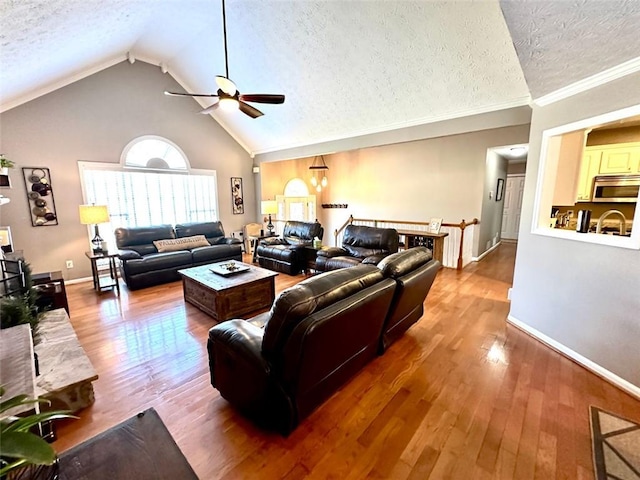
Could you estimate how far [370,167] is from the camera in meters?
7.74

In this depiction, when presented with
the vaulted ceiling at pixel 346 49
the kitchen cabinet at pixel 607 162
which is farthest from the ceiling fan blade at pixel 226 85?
the kitchen cabinet at pixel 607 162

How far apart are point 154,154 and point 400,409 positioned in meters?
6.28

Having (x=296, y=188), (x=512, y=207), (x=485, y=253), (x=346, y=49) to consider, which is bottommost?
(x=485, y=253)

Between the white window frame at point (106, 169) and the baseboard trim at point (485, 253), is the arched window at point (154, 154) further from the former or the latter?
the baseboard trim at point (485, 253)

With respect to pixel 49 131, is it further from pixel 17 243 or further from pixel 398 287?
pixel 398 287

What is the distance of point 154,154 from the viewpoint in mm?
5801

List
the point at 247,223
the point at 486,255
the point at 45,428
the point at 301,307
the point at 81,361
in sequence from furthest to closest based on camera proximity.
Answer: the point at 247,223 < the point at 486,255 < the point at 81,361 < the point at 45,428 < the point at 301,307

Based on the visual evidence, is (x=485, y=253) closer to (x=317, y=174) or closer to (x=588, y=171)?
(x=588, y=171)

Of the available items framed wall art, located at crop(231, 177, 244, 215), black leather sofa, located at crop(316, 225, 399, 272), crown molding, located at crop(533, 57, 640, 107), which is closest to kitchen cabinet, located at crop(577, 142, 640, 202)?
crown molding, located at crop(533, 57, 640, 107)

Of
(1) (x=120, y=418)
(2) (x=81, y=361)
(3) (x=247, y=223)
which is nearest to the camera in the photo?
(1) (x=120, y=418)

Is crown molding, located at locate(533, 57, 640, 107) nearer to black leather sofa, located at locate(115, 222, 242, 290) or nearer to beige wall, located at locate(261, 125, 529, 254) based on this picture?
beige wall, located at locate(261, 125, 529, 254)

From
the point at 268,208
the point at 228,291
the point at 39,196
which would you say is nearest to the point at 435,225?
the point at 268,208

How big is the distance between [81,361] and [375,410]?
89.2 inches

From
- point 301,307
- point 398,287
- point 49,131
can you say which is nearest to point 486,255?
point 398,287
